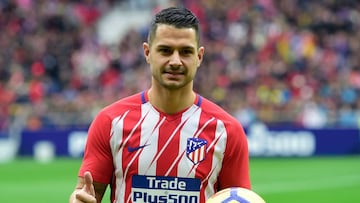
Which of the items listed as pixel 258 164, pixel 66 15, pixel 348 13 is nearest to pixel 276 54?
pixel 348 13

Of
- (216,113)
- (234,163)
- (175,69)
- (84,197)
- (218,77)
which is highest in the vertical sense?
(218,77)

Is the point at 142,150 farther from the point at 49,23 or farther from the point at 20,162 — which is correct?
the point at 49,23

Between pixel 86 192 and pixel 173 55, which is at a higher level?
pixel 173 55

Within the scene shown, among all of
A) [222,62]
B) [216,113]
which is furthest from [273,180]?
[216,113]

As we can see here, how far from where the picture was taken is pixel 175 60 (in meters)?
5.20

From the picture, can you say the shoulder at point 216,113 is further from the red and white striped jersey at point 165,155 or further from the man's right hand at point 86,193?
the man's right hand at point 86,193

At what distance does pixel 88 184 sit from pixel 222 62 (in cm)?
2016

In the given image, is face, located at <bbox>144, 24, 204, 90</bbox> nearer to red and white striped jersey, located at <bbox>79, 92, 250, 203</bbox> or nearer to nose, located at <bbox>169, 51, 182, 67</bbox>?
nose, located at <bbox>169, 51, 182, 67</bbox>

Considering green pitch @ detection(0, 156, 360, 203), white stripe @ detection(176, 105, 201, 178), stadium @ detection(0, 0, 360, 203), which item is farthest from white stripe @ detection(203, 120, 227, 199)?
stadium @ detection(0, 0, 360, 203)

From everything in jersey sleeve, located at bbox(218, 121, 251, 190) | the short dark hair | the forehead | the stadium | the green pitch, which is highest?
the stadium

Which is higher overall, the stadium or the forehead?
the stadium

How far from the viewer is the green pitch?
1485 centimetres

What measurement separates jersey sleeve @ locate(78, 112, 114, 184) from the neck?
1.05 ft

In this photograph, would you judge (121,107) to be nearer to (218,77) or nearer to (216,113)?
(216,113)
